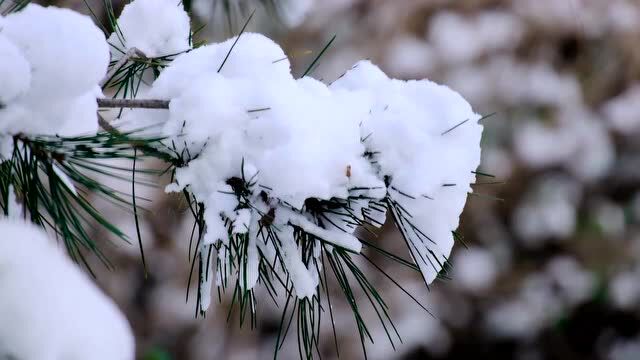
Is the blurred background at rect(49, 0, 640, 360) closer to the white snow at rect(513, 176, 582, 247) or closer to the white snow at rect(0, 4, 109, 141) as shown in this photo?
the white snow at rect(513, 176, 582, 247)

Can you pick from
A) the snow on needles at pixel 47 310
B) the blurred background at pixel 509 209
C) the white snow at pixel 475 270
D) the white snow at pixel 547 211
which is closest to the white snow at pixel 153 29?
the snow on needles at pixel 47 310

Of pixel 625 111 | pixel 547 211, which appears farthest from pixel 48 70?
pixel 625 111

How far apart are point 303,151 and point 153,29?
0.81 ft

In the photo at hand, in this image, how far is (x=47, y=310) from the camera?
1.41 ft

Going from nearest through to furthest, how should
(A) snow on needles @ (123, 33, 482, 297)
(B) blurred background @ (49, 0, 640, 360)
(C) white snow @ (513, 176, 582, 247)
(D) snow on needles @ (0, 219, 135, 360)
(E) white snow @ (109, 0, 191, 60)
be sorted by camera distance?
(D) snow on needles @ (0, 219, 135, 360) < (A) snow on needles @ (123, 33, 482, 297) < (E) white snow @ (109, 0, 191, 60) < (B) blurred background @ (49, 0, 640, 360) < (C) white snow @ (513, 176, 582, 247)

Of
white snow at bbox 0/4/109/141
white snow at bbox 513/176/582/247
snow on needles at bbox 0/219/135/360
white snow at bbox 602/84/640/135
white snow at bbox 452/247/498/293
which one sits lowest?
white snow at bbox 452/247/498/293

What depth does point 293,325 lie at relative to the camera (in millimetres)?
2889

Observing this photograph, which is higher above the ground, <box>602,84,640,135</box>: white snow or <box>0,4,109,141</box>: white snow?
<box>0,4,109,141</box>: white snow

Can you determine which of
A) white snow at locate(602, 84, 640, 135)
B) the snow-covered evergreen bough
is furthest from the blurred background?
the snow-covered evergreen bough

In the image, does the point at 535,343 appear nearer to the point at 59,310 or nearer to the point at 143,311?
the point at 143,311

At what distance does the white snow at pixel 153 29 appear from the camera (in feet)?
2.24

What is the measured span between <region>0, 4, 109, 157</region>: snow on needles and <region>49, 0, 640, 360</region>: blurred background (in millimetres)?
2100

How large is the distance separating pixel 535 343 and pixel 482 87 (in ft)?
3.59

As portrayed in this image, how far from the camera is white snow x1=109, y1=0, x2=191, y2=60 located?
683mm
